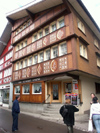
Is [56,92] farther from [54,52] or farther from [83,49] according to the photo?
[83,49]

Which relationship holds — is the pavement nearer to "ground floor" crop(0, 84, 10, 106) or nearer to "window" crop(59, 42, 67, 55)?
"window" crop(59, 42, 67, 55)

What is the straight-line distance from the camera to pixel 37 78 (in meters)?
13.2

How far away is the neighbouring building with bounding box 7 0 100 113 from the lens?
10648mm

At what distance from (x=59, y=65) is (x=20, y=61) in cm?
772

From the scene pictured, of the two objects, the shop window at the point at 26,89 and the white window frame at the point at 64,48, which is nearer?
the white window frame at the point at 64,48

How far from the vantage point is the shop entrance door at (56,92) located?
12.6 meters

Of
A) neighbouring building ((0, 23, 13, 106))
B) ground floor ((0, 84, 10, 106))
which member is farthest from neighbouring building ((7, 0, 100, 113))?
neighbouring building ((0, 23, 13, 106))

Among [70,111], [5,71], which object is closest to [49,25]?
[70,111]

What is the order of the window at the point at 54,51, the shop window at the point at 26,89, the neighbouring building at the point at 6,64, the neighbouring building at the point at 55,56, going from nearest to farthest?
the neighbouring building at the point at 55,56
the window at the point at 54,51
the shop window at the point at 26,89
the neighbouring building at the point at 6,64

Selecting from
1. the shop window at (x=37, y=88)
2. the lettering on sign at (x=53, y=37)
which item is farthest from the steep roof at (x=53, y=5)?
the shop window at (x=37, y=88)

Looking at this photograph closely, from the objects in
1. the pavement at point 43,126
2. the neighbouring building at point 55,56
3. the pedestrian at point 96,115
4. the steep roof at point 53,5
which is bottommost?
the pavement at point 43,126

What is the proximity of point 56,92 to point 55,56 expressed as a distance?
3.59m

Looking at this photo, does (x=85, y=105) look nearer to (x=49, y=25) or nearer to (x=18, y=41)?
(x=49, y=25)

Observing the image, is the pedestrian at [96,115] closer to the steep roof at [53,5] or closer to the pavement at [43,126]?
the pavement at [43,126]
